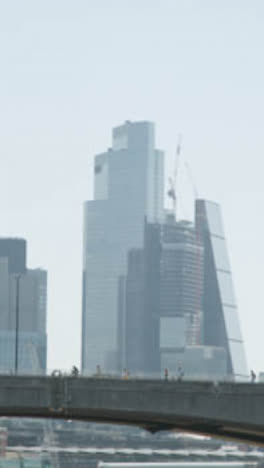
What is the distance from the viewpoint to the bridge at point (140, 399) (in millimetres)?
101125

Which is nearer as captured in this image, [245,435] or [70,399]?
[70,399]

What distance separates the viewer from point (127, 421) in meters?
113

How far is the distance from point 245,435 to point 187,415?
21601mm

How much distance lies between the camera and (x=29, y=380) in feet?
344

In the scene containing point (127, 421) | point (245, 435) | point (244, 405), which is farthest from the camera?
point (245, 435)

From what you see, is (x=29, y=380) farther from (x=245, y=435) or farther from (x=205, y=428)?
(x=245, y=435)

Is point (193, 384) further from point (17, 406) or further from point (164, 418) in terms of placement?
point (17, 406)

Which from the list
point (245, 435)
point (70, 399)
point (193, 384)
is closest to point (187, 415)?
point (193, 384)

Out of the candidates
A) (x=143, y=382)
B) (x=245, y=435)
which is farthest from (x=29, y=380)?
(x=245, y=435)

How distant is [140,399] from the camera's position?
102938mm

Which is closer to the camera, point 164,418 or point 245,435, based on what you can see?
point 164,418

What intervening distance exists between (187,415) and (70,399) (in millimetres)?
8660

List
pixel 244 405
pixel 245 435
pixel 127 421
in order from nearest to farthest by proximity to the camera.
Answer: pixel 244 405 → pixel 127 421 → pixel 245 435

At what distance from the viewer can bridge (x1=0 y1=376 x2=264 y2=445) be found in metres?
101
